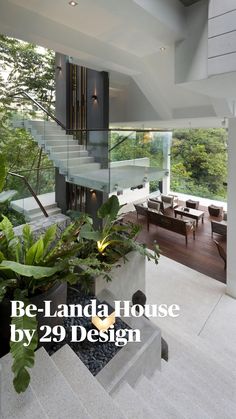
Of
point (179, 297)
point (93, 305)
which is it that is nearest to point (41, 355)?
point (93, 305)

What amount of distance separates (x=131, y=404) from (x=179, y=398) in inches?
29.4

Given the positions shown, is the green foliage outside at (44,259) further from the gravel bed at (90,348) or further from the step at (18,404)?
the gravel bed at (90,348)

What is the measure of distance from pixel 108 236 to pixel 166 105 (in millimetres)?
4620

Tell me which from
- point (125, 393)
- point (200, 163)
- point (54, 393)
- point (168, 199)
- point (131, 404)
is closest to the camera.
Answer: point (54, 393)

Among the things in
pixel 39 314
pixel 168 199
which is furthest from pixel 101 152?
pixel 168 199

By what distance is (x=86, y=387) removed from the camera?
1.87 metres

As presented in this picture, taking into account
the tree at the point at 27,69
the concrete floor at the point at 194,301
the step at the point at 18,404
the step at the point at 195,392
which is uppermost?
the tree at the point at 27,69

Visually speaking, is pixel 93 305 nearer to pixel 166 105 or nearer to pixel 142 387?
pixel 142 387

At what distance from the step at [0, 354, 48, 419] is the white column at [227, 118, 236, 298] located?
486cm

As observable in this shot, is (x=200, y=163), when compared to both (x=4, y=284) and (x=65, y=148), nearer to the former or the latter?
(x=65, y=148)

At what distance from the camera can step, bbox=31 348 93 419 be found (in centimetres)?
157

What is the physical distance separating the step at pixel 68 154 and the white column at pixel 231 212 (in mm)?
3778

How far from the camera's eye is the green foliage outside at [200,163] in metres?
13.9

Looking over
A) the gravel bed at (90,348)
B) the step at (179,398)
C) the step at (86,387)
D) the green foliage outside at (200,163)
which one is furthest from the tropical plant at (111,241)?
the green foliage outside at (200,163)
